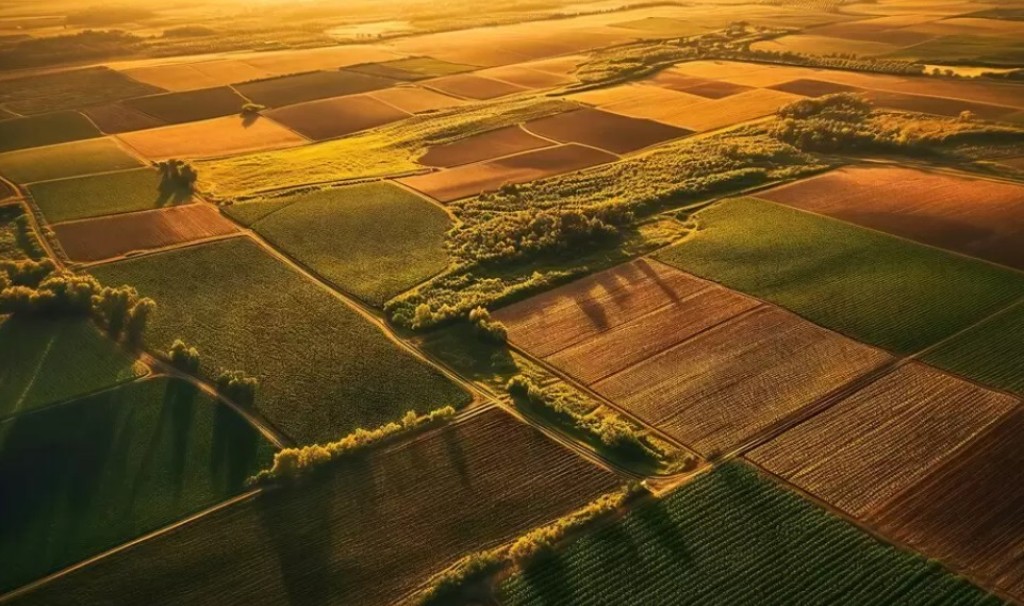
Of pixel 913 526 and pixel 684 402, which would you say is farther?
pixel 684 402

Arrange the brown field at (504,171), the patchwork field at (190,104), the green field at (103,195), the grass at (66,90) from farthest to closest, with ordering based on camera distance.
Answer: the grass at (66,90)
the patchwork field at (190,104)
the brown field at (504,171)
the green field at (103,195)

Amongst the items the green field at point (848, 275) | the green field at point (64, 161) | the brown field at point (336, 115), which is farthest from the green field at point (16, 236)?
the green field at point (848, 275)

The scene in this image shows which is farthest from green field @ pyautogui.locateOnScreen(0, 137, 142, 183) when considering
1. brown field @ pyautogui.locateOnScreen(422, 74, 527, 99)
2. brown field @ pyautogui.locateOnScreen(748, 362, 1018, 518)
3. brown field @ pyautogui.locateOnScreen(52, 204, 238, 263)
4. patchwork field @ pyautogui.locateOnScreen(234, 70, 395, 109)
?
brown field @ pyautogui.locateOnScreen(748, 362, 1018, 518)

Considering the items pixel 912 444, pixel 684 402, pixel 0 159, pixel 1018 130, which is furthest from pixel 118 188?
pixel 1018 130

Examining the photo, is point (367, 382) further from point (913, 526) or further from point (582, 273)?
point (913, 526)

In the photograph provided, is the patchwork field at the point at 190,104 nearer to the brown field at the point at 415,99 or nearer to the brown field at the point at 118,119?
the brown field at the point at 118,119

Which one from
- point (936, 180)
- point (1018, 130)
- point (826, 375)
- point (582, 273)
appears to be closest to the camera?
point (826, 375)

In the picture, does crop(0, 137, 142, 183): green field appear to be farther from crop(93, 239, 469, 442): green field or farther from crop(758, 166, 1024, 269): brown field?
crop(758, 166, 1024, 269): brown field

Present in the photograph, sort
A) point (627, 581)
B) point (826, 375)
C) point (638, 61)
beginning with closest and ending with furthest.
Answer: point (627, 581)
point (826, 375)
point (638, 61)
